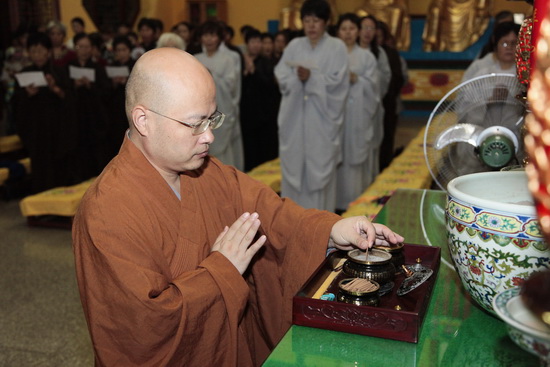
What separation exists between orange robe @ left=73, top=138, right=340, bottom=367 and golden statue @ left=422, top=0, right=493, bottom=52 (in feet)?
33.1

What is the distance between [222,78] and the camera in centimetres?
577

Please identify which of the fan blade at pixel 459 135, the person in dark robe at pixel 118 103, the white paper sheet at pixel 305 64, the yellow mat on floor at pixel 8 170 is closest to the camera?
the fan blade at pixel 459 135

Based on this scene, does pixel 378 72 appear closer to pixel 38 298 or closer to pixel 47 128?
pixel 47 128

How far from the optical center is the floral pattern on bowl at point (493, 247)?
897mm

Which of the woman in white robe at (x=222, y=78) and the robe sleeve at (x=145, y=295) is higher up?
the robe sleeve at (x=145, y=295)

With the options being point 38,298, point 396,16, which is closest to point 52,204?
point 38,298

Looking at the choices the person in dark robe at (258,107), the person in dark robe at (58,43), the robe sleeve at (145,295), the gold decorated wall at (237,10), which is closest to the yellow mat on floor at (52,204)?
the person in dark robe at (258,107)

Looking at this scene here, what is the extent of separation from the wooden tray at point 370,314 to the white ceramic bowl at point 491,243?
0.12 m

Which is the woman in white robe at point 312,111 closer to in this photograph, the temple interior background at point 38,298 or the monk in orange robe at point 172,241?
the temple interior background at point 38,298

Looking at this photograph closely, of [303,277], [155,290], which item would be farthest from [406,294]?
[155,290]

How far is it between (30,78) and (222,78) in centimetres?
179

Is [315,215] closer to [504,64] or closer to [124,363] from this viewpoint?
[124,363]

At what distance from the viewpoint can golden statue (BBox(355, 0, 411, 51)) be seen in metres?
11.0

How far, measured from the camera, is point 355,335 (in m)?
1.02
